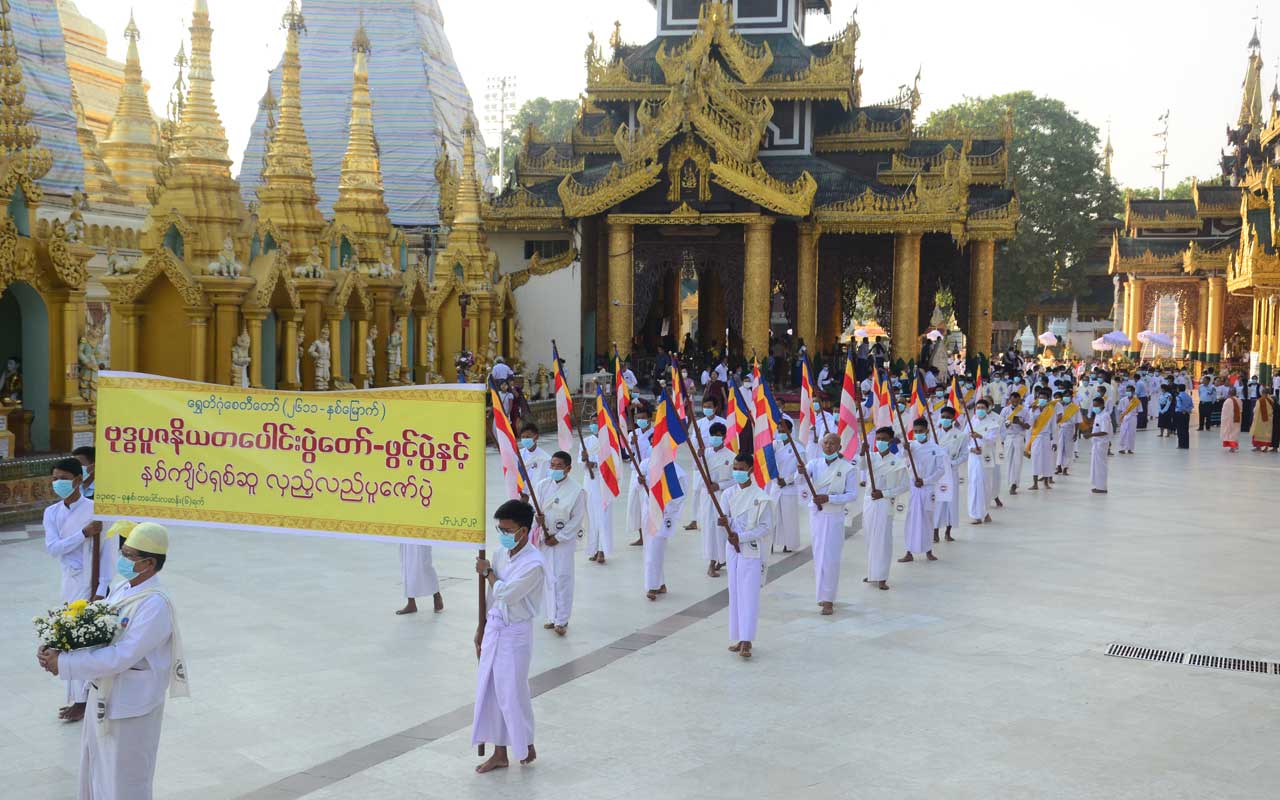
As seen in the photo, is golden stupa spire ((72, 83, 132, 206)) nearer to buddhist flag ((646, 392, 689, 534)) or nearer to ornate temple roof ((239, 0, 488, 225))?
ornate temple roof ((239, 0, 488, 225))

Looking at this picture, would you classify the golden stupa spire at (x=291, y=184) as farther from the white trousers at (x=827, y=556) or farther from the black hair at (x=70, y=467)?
the black hair at (x=70, y=467)

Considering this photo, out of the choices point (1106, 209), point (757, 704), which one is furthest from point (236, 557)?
point (1106, 209)

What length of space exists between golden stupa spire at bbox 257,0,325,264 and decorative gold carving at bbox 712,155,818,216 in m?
11.6

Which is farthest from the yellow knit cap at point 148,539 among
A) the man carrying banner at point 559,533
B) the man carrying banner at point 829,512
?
the man carrying banner at point 829,512

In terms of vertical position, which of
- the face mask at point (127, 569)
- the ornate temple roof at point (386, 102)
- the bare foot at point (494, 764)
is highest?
the ornate temple roof at point (386, 102)

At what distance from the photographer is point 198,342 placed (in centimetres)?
1988

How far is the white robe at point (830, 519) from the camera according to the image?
11680 millimetres

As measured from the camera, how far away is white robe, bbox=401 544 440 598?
441 inches

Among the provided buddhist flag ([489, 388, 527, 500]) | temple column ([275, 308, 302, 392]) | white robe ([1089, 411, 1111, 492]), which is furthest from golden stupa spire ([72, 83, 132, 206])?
buddhist flag ([489, 388, 527, 500])

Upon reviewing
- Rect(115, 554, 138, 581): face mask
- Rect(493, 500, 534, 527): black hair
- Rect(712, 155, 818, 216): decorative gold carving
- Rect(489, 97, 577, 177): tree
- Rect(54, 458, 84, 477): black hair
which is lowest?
Rect(115, 554, 138, 581): face mask

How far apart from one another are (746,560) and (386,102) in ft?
127

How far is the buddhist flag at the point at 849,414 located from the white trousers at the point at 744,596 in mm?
4975

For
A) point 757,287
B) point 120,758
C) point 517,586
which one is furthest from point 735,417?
point 757,287

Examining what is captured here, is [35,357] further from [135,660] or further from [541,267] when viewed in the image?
Answer: [541,267]
